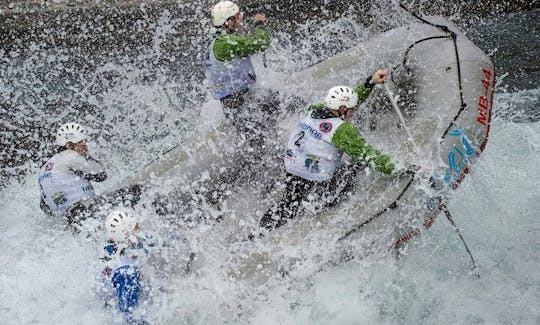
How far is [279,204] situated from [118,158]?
3.26m

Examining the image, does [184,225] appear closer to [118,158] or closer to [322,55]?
[118,158]

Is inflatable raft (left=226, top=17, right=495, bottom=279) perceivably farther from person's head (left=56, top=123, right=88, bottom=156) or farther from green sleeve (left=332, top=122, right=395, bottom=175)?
person's head (left=56, top=123, right=88, bottom=156)

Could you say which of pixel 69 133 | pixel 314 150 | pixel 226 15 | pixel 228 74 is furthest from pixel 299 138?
pixel 69 133

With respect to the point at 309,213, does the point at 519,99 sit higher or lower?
lower

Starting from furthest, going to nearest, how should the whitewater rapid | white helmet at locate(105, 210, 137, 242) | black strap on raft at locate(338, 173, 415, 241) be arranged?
black strap on raft at locate(338, 173, 415, 241), the whitewater rapid, white helmet at locate(105, 210, 137, 242)

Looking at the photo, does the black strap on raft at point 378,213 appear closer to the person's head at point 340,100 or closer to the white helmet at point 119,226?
the person's head at point 340,100

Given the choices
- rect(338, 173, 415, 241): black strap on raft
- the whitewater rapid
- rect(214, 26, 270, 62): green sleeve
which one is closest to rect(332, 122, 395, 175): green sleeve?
rect(338, 173, 415, 241): black strap on raft

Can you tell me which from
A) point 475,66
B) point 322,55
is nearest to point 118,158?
point 322,55

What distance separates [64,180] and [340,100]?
9.65 ft

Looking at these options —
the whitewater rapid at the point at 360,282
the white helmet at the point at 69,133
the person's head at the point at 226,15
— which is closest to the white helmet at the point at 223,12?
the person's head at the point at 226,15

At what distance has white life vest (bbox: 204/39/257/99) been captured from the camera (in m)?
6.11

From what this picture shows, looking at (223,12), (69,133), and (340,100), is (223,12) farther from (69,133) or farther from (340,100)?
(69,133)

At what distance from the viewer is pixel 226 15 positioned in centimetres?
600

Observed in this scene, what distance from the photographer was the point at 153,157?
8.13 m
